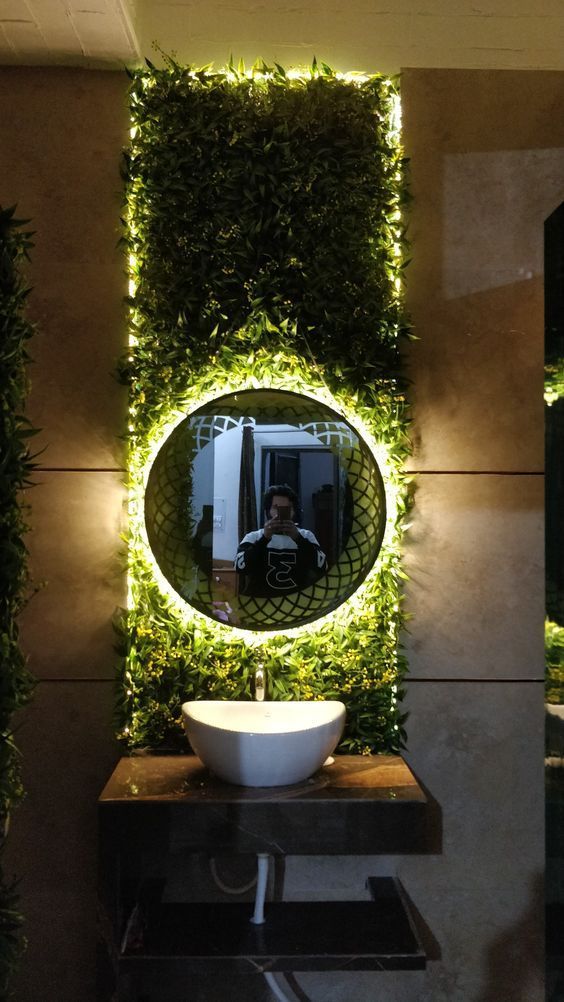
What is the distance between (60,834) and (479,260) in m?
2.18

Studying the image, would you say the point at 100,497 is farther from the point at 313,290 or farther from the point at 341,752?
the point at 341,752

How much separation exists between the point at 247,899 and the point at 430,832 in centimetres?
59

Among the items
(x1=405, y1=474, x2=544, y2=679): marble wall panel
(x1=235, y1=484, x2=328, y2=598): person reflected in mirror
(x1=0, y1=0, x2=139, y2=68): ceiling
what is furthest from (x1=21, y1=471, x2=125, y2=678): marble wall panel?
(x1=0, y1=0, x2=139, y2=68): ceiling

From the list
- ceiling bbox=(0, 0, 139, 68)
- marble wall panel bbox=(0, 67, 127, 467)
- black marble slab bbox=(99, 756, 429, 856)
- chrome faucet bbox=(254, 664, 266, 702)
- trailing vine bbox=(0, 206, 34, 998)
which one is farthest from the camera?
marble wall panel bbox=(0, 67, 127, 467)

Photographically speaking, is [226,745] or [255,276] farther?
[255,276]

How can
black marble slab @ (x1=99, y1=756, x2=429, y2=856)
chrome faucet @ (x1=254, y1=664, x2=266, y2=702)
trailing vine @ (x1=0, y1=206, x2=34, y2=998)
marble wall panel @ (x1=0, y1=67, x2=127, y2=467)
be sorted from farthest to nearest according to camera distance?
1. marble wall panel @ (x1=0, y1=67, x2=127, y2=467)
2. chrome faucet @ (x1=254, y1=664, x2=266, y2=702)
3. black marble slab @ (x1=99, y1=756, x2=429, y2=856)
4. trailing vine @ (x1=0, y1=206, x2=34, y2=998)

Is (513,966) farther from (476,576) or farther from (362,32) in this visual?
(362,32)

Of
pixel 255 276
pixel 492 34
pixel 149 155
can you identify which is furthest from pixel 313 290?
pixel 492 34

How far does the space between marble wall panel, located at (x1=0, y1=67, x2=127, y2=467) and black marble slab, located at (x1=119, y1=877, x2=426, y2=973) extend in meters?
1.37

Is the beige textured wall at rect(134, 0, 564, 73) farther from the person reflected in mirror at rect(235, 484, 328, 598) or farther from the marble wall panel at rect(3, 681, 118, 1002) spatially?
the marble wall panel at rect(3, 681, 118, 1002)

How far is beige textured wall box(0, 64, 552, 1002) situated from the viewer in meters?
2.56

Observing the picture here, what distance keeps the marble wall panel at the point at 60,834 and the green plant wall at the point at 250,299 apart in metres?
0.13

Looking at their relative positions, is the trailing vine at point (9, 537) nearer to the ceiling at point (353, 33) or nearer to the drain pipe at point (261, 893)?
the drain pipe at point (261, 893)

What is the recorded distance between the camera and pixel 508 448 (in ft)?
8.64
